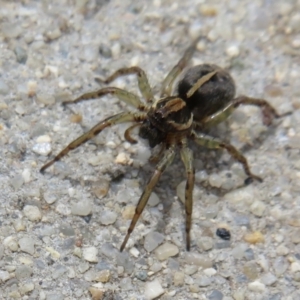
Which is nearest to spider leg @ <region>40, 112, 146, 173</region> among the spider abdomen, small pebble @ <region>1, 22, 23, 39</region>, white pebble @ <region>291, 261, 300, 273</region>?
the spider abdomen

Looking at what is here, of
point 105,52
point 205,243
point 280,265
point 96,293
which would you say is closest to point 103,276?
point 96,293

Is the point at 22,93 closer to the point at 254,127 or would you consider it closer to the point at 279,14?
the point at 254,127

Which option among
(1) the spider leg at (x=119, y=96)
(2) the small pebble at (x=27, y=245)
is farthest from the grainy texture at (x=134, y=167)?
(1) the spider leg at (x=119, y=96)

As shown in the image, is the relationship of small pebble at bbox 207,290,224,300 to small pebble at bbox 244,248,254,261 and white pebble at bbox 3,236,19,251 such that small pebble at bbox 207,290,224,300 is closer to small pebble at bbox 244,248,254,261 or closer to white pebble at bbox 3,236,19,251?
small pebble at bbox 244,248,254,261

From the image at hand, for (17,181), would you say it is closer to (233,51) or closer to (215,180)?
(215,180)

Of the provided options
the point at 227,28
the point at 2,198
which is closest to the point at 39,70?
the point at 2,198

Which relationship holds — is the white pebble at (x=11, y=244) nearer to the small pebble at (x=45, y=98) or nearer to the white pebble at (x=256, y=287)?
the small pebble at (x=45, y=98)
